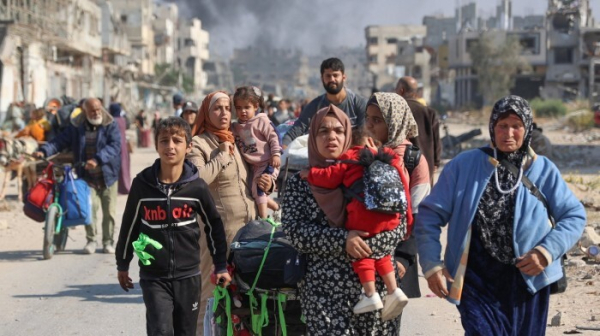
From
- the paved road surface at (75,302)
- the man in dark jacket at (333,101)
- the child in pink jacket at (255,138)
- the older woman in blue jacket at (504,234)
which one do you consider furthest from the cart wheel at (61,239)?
the older woman in blue jacket at (504,234)

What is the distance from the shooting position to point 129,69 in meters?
79.4

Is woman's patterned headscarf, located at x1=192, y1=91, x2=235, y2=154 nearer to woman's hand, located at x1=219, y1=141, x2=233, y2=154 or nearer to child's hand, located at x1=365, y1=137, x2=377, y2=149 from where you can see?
woman's hand, located at x1=219, y1=141, x2=233, y2=154

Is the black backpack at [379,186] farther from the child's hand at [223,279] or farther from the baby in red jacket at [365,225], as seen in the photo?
the child's hand at [223,279]

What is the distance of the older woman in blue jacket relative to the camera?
4527 mm

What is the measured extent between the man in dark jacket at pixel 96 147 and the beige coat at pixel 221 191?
4772 mm

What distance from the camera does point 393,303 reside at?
4.54 m

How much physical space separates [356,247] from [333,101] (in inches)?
138

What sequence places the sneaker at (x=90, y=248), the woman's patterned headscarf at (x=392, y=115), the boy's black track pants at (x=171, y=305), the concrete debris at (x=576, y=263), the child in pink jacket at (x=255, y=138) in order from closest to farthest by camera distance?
the woman's patterned headscarf at (x=392, y=115) → the boy's black track pants at (x=171, y=305) → the child in pink jacket at (x=255, y=138) → the concrete debris at (x=576, y=263) → the sneaker at (x=90, y=248)

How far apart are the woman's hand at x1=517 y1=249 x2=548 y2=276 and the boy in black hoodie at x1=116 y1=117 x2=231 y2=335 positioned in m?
1.54

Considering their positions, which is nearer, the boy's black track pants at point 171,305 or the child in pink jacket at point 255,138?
the boy's black track pants at point 171,305

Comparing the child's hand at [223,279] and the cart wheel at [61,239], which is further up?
the child's hand at [223,279]

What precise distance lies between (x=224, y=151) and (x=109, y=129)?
5096 mm

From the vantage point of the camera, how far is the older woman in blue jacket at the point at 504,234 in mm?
4527

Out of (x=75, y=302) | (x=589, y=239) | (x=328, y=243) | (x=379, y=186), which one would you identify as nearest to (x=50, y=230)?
(x=75, y=302)
